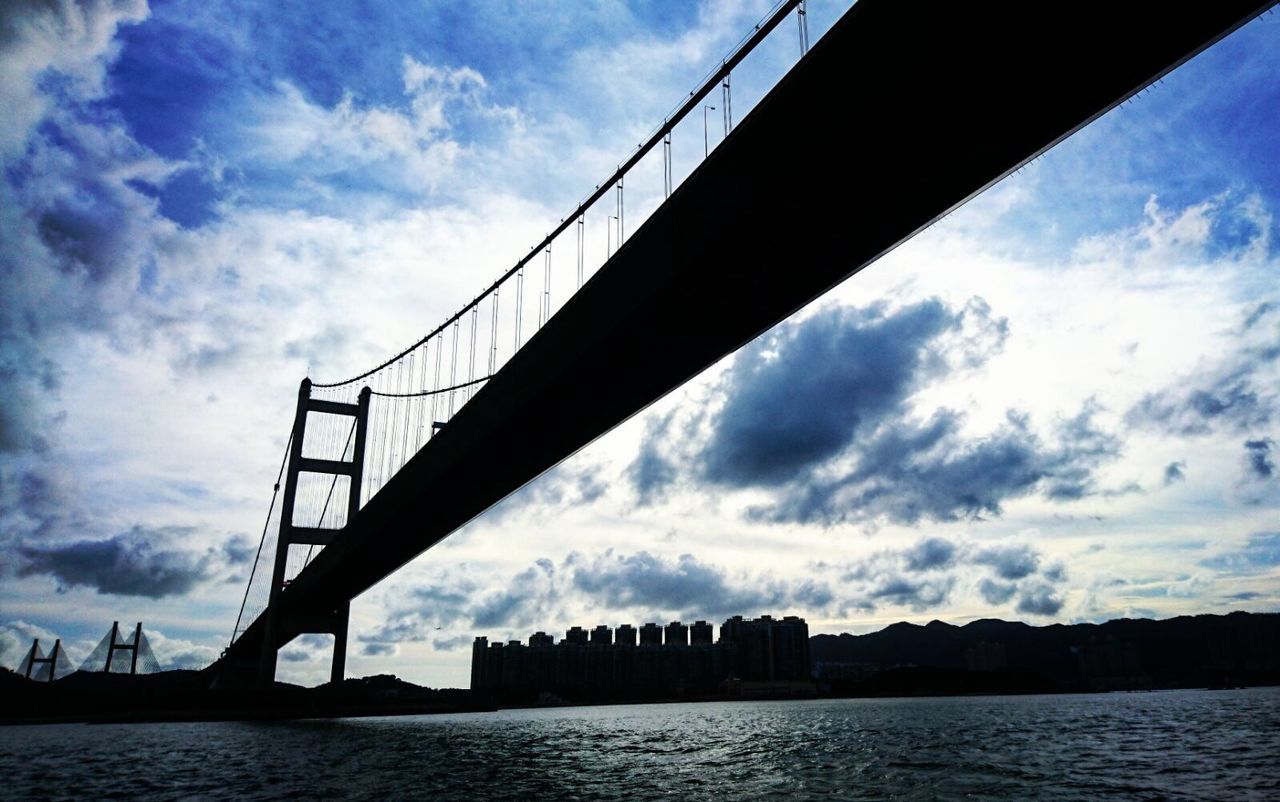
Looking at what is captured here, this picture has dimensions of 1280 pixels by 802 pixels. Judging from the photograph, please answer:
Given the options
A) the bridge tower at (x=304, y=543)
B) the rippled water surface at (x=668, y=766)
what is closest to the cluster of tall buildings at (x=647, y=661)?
the bridge tower at (x=304, y=543)

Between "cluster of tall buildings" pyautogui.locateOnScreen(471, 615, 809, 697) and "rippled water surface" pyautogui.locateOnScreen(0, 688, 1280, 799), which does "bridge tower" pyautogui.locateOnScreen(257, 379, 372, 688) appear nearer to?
"rippled water surface" pyautogui.locateOnScreen(0, 688, 1280, 799)

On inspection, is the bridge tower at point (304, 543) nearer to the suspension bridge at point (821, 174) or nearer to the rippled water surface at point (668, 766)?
the rippled water surface at point (668, 766)

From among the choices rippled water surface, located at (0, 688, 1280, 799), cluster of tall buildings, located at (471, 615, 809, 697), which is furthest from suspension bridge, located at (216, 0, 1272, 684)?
cluster of tall buildings, located at (471, 615, 809, 697)

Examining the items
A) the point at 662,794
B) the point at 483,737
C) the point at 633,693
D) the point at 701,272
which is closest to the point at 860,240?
the point at 701,272

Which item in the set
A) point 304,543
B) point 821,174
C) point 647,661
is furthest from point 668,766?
point 647,661

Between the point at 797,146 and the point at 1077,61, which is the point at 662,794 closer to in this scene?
the point at 797,146

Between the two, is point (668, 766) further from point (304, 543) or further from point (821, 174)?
point (304, 543)

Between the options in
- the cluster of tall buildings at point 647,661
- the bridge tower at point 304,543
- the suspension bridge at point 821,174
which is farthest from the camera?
the cluster of tall buildings at point 647,661
